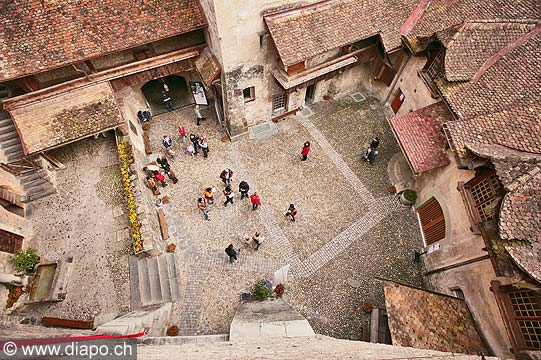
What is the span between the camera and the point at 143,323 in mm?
12312

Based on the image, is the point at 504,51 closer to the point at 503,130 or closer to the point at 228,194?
the point at 503,130

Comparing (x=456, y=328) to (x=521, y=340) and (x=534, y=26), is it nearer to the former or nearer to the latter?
(x=521, y=340)

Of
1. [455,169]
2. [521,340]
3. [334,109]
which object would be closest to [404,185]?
[455,169]

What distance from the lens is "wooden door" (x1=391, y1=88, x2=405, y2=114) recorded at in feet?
69.6

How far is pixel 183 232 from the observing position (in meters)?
17.3

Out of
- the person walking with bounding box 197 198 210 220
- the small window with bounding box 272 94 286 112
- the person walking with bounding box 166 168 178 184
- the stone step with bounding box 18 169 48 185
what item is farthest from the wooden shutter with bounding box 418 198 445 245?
the stone step with bounding box 18 169 48 185

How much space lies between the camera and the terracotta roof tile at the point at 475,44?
1582 cm

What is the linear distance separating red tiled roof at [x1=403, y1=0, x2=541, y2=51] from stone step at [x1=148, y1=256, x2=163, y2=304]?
18946 mm

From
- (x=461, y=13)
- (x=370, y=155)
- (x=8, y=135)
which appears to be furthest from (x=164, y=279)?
(x=461, y=13)

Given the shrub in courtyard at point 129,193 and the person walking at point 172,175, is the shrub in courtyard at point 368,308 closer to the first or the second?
the shrub in courtyard at point 129,193

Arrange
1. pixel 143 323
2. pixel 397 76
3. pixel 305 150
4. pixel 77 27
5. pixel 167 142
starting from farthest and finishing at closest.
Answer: pixel 397 76 → pixel 167 142 → pixel 305 150 → pixel 77 27 → pixel 143 323

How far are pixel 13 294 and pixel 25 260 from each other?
1.51 m

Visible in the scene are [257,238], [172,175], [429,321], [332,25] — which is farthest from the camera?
[172,175]

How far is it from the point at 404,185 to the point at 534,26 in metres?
10.2
